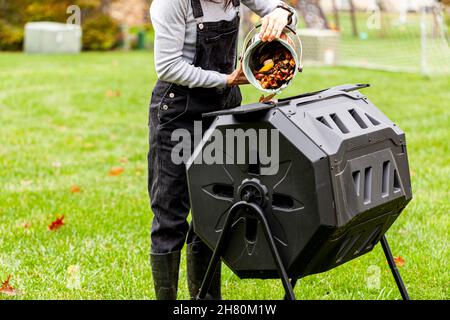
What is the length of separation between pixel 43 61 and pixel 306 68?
4.52m

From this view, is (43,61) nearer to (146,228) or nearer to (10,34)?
(10,34)

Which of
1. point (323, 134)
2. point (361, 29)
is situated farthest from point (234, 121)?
point (361, 29)

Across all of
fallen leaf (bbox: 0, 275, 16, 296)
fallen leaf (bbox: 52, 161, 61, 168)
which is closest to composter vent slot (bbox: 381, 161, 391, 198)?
fallen leaf (bbox: 0, 275, 16, 296)

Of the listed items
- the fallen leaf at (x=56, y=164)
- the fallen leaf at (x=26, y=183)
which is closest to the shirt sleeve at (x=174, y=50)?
the fallen leaf at (x=26, y=183)

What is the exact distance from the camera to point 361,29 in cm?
1858

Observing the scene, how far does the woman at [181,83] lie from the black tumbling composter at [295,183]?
0.32m

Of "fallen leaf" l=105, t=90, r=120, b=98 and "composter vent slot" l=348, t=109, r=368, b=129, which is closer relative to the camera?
"composter vent slot" l=348, t=109, r=368, b=129

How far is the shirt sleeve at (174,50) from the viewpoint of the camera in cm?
284

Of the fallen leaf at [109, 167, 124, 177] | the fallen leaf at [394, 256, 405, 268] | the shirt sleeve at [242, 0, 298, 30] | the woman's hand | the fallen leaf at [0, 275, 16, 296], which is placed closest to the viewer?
the woman's hand

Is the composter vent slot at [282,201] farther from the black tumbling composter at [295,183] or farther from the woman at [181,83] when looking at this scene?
the woman at [181,83]

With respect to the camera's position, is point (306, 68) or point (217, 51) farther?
point (306, 68)

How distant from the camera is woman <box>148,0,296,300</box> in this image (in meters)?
2.85

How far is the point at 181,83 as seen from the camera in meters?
2.88

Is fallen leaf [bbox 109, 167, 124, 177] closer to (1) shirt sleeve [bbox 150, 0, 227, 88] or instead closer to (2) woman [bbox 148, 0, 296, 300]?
(2) woman [bbox 148, 0, 296, 300]
